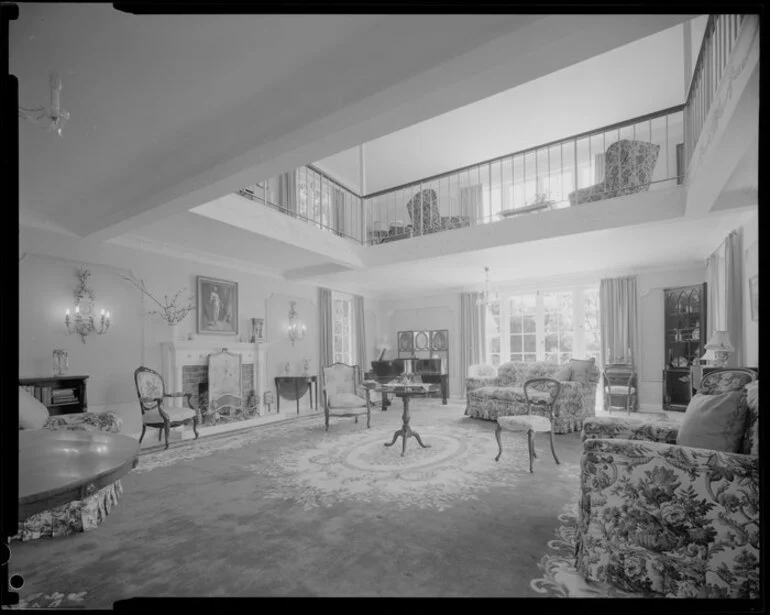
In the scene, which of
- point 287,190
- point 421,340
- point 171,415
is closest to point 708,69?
point 287,190

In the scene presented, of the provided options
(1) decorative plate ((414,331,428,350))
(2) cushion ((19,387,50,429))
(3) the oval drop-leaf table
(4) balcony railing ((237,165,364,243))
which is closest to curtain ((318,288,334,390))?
(4) balcony railing ((237,165,364,243))

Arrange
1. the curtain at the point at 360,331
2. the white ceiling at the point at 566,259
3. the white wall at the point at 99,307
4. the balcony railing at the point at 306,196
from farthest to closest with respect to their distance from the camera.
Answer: the curtain at the point at 360,331, the balcony railing at the point at 306,196, the white ceiling at the point at 566,259, the white wall at the point at 99,307

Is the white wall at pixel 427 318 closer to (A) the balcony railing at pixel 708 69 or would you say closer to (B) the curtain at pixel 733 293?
(B) the curtain at pixel 733 293

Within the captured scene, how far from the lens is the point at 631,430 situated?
270cm

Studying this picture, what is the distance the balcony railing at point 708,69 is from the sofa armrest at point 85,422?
5.53m

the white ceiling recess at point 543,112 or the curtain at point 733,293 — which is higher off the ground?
the white ceiling recess at point 543,112

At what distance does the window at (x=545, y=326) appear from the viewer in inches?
326

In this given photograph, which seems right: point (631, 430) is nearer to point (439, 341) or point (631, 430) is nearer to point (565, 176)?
point (565, 176)

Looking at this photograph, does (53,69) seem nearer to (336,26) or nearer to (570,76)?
(336,26)

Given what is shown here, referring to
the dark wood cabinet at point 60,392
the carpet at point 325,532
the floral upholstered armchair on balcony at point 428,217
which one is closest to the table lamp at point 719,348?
the carpet at point 325,532

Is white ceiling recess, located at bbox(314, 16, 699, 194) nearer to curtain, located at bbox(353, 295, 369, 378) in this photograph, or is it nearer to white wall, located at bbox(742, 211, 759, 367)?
white wall, located at bbox(742, 211, 759, 367)

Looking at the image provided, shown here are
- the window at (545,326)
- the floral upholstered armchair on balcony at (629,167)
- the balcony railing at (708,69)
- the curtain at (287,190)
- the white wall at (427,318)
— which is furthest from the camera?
the white wall at (427,318)

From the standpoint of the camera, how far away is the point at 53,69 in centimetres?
229
